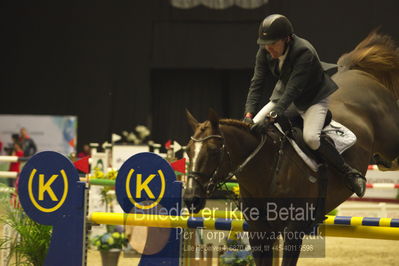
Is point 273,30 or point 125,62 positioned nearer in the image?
point 273,30

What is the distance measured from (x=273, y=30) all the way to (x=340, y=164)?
0.83 meters

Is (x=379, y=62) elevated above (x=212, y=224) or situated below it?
above

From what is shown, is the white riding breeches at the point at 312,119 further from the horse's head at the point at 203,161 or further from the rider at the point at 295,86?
the horse's head at the point at 203,161

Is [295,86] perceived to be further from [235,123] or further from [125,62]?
[125,62]

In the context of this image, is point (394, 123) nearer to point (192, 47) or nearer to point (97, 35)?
point (192, 47)

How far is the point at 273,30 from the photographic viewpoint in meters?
3.44

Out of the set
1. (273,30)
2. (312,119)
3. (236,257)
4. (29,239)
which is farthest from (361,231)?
(29,239)

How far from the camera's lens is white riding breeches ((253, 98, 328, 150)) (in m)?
3.52

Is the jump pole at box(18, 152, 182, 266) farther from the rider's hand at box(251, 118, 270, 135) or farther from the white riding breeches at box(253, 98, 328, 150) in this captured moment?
the white riding breeches at box(253, 98, 328, 150)

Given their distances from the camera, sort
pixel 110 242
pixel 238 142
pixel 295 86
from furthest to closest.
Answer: pixel 110 242 < pixel 295 86 < pixel 238 142

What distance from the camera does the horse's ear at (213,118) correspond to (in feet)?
10.6

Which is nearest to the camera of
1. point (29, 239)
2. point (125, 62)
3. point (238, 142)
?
point (238, 142)

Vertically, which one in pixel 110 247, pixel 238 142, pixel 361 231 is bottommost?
pixel 110 247

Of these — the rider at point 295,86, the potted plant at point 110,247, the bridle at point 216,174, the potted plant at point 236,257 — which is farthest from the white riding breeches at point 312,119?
the potted plant at point 110,247
